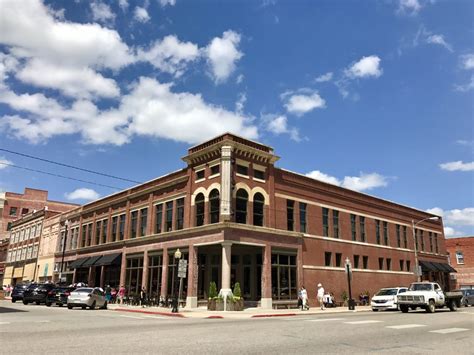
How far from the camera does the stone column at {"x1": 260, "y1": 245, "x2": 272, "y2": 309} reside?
30.1m

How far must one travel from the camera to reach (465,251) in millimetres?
66688

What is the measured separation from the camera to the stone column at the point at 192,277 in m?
30.5

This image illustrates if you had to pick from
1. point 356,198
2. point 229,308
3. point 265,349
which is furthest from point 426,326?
point 356,198

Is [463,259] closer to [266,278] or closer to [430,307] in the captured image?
[430,307]

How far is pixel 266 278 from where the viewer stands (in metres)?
30.7

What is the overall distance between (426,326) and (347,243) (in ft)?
78.9

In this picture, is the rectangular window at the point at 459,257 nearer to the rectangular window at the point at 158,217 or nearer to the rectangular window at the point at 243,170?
the rectangular window at the point at 243,170

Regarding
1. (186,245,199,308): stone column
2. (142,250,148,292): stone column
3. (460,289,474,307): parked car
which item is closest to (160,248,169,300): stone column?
(142,250,148,292): stone column

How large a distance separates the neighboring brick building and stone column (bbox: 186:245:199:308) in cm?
4979

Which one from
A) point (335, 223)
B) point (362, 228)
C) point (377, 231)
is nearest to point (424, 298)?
point (335, 223)

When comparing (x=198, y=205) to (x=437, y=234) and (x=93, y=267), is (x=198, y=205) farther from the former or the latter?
(x=437, y=234)

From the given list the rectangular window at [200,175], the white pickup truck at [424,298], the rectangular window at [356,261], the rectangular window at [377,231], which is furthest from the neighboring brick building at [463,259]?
the rectangular window at [200,175]

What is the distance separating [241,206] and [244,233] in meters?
2.24

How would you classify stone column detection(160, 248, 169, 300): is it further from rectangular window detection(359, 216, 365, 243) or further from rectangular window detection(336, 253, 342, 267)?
rectangular window detection(359, 216, 365, 243)
